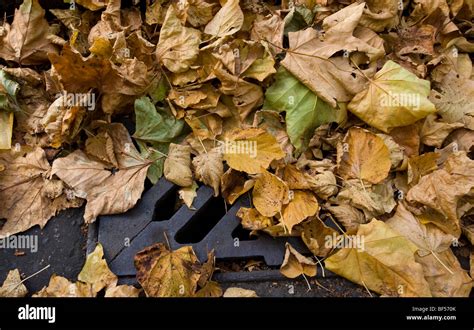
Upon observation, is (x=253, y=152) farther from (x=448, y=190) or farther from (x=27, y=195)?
(x=27, y=195)

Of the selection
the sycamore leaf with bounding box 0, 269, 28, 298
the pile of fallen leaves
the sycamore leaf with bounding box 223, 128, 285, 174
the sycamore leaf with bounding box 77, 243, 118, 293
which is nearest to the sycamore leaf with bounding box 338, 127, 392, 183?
the pile of fallen leaves

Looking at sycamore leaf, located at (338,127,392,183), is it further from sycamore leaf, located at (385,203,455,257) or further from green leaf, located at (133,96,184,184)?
green leaf, located at (133,96,184,184)

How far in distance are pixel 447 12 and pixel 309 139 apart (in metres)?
0.82

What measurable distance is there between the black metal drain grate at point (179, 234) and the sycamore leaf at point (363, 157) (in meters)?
0.33

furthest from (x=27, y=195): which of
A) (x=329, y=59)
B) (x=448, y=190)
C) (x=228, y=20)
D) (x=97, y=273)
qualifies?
(x=448, y=190)

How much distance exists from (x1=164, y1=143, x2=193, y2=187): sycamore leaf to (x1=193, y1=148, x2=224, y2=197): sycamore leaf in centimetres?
3

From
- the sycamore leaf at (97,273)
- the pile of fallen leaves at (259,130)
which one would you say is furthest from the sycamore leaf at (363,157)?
the sycamore leaf at (97,273)

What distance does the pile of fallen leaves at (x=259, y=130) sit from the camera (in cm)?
178

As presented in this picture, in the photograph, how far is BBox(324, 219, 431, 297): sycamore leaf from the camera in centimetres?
169

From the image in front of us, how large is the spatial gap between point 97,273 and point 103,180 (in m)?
0.34

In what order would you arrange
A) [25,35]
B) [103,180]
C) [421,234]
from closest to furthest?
[421,234]
[103,180]
[25,35]

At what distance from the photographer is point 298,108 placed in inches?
75.9

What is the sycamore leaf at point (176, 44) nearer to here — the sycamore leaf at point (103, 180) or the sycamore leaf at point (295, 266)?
the sycamore leaf at point (103, 180)
